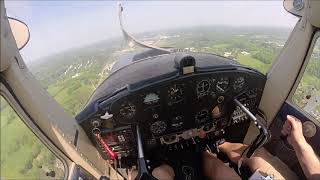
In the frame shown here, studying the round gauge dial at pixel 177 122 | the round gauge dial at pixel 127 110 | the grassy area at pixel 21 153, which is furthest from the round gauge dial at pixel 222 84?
the grassy area at pixel 21 153

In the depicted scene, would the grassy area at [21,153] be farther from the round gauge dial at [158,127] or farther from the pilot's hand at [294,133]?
the pilot's hand at [294,133]

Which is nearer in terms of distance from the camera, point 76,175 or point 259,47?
→ point 76,175

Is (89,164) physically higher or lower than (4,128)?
lower

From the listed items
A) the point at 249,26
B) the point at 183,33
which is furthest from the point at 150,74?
the point at 249,26

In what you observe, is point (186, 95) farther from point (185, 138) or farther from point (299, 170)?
point (299, 170)

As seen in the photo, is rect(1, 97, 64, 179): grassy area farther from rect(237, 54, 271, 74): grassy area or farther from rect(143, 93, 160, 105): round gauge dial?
rect(237, 54, 271, 74): grassy area
